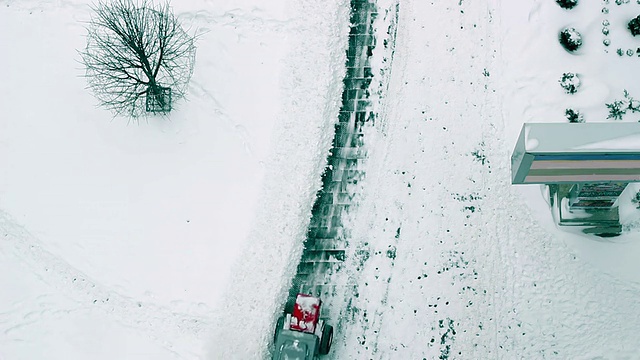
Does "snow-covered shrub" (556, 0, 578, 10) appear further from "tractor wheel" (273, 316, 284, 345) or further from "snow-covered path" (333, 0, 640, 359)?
"tractor wheel" (273, 316, 284, 345)

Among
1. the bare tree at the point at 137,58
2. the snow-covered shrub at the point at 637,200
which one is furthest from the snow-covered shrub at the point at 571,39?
the bare tree at the point at 137,58

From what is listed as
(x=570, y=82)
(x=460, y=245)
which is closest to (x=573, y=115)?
(x=570, y=82)

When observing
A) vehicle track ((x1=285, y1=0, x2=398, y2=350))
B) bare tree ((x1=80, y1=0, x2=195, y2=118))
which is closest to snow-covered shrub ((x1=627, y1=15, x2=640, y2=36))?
vehicle track ((x1=285, y1=0, x2=398, y2=350))

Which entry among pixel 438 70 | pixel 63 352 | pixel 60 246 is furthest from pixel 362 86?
pixel 63 352

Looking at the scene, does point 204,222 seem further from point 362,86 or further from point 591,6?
point 591,6

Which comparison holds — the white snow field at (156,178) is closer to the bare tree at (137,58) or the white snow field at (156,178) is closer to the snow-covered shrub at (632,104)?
the bare tree at (137,58)

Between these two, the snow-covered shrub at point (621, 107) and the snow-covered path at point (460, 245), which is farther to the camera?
the snow-covered shrub at point (621, 107)

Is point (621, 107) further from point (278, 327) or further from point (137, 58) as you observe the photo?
point (137, 58)
